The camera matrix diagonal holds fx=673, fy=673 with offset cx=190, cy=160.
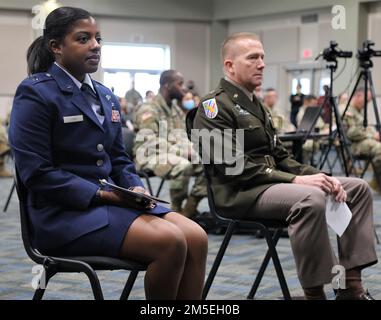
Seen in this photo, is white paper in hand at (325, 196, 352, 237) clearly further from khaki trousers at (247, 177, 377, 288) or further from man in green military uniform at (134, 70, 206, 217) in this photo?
man in green military uniform at (134, 70, 206, 217)

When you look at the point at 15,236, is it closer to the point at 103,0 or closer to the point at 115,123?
the point at 115,123

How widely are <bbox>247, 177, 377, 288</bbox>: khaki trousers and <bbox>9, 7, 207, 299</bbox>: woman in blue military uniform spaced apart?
0.57m

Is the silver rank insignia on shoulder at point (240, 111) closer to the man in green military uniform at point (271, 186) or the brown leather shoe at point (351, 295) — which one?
the man in green military uniform at point (271, 186)

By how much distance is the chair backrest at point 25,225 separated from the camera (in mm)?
2018

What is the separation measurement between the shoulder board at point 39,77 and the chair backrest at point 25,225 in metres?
0.29

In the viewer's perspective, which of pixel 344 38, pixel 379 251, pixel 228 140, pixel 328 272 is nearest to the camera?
pixel 328 272

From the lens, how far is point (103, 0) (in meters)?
15.1

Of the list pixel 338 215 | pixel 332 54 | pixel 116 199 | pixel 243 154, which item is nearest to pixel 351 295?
pixel 338 215

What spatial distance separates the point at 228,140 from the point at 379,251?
1896 millimetres

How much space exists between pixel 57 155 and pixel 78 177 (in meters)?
0.10

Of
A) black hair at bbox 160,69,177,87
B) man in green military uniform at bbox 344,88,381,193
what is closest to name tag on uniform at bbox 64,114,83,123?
black hair at bbox 160,69,177,87

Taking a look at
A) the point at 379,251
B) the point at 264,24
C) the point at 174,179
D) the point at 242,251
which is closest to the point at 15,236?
the point at 174,179

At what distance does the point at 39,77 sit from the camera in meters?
2.10

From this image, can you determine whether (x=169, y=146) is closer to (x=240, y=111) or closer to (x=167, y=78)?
(x=167, y=78)
